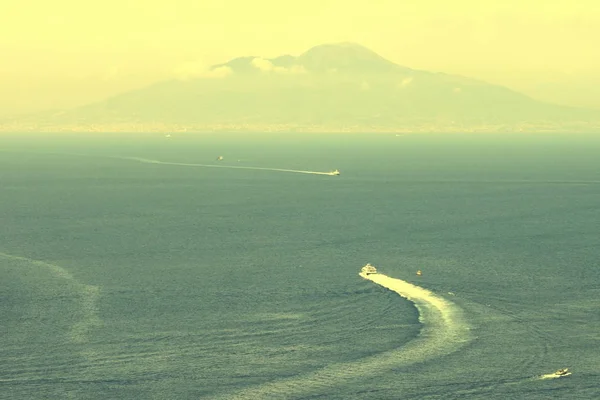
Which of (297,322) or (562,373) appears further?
(297,322)

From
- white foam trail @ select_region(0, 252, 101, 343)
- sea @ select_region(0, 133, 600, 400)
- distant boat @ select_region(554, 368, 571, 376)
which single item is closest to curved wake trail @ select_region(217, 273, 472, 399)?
sea @ select_region(0, 133, 600, 400)

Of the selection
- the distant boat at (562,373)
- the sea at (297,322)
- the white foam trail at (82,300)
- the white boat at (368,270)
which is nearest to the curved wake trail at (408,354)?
the sea at (297,322)

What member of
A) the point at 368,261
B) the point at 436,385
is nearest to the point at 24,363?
the point at 436,385

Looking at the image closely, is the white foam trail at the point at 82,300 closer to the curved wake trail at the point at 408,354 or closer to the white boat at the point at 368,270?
the curved wake trail at the point at 408,354

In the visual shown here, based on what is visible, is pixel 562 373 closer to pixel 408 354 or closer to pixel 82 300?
pixel 408 354

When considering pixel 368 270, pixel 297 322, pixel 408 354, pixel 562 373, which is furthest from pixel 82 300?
pixel 562 373

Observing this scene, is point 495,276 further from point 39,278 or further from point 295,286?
point 39,278
